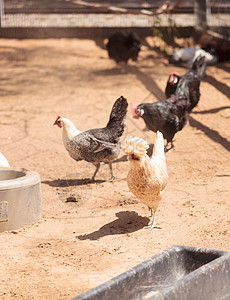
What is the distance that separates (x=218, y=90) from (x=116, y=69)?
→ 2227 millimetres

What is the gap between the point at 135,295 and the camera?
2.95m

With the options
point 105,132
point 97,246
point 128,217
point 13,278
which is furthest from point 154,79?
point 13,278

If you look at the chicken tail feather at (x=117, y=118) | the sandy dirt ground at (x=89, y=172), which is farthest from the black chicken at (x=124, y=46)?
the chicken tail feather at (x=117, y=118)

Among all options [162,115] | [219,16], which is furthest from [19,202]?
[219,16]

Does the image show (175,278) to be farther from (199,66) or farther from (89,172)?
(199,66)

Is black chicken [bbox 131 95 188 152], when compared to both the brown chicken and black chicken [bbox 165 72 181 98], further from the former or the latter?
the brown chicken

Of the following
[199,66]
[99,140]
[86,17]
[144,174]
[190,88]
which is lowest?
[99,140]

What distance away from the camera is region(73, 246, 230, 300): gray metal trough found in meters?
2.65

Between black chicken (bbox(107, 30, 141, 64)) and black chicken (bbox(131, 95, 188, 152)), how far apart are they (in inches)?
146

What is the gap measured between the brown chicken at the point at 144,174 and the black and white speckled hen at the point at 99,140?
132cm

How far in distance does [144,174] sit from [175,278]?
1.19 m

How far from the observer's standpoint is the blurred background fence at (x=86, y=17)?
1166 centimetres

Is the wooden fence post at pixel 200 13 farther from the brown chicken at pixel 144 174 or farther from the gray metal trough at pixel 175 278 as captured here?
the gray metal trough at pixel 175 278

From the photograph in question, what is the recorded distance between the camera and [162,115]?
6.48m
